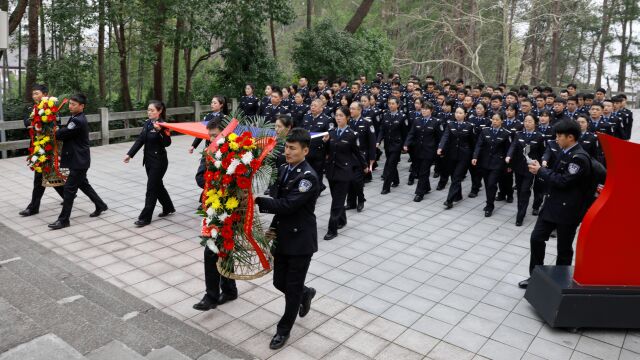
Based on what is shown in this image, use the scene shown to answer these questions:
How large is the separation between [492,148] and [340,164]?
2.92 m

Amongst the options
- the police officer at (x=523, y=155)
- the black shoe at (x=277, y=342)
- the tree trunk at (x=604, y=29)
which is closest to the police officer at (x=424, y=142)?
the police officer at (x=523, y=155)

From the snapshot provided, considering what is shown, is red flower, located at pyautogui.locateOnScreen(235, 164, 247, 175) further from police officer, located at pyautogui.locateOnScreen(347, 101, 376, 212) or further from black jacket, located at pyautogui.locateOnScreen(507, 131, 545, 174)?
black jacket, located at pyautogui.locateOnScreen(507, 131, 545, 174)

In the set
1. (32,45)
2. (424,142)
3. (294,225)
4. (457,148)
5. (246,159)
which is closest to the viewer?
(246,159)

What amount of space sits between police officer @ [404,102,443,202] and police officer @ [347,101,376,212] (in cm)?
122

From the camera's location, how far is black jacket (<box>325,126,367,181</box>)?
7.19 metres

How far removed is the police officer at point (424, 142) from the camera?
30.3 feet

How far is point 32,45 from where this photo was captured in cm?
1314

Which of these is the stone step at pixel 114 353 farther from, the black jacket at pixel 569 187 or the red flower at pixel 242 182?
the black jacket at pixel 569 187

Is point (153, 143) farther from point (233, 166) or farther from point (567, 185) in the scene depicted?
point (567, 185)

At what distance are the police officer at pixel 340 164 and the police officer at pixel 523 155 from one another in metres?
2.57

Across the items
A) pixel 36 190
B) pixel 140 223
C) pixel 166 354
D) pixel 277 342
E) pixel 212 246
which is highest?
pixel 212 246

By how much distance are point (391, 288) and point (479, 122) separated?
16.0ft

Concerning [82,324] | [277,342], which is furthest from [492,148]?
[82,324]

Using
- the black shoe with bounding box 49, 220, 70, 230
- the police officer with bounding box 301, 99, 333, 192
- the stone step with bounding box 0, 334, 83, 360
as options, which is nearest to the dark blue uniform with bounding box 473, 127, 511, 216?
the police officer with bounding box 301, 99, 333, 192
